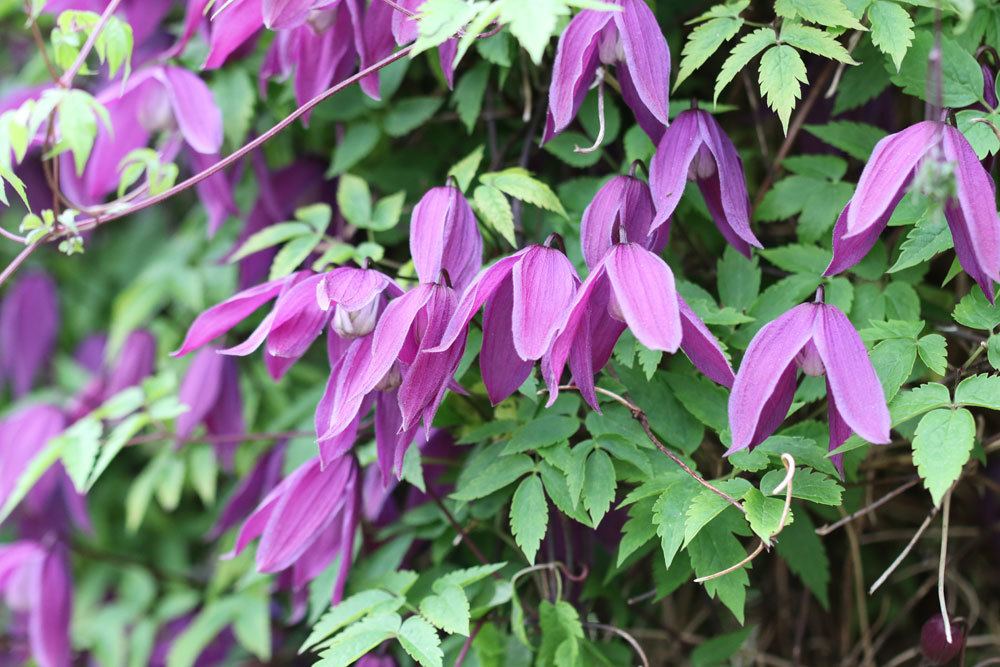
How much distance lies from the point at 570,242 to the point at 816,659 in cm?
60

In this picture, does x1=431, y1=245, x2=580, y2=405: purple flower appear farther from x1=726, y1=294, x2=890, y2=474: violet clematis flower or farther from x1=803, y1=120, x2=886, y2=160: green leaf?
x1=803, y1=120, x2=886, y2=160: green leaf

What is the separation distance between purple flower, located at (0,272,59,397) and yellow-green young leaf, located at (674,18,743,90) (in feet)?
3.67

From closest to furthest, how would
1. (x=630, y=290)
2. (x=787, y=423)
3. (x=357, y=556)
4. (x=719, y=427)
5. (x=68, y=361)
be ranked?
(x=630, y=290)
(x=719, y=427)
(x=787, y=423)
(x=357, y=556)
(x=68, y=361)

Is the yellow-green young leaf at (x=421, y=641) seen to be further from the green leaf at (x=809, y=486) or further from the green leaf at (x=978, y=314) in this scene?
the green leaf at (x=978, y=314)

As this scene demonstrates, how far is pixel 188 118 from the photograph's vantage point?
876 millimetres

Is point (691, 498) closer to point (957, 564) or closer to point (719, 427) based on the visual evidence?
point (719, 427)

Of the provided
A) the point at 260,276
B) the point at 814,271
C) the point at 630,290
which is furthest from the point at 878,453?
the point at 260,276

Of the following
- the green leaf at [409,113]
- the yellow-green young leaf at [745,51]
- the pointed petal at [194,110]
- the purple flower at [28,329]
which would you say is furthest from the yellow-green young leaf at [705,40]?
the purple flower at [28,329]

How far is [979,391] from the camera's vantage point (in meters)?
0.59

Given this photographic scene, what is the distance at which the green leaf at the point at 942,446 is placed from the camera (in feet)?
1.80

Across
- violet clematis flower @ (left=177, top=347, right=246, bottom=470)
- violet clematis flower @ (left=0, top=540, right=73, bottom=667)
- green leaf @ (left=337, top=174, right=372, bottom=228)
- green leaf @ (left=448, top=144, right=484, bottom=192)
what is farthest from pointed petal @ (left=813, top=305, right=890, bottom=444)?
violet clematis flower @ (left=0, top=540, right=73, bottom=667)

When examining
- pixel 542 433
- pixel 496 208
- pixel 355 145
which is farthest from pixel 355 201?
pixel 542 433

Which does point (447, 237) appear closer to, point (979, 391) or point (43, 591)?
point (979, 391)

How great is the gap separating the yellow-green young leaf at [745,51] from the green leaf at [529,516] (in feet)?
1.00
